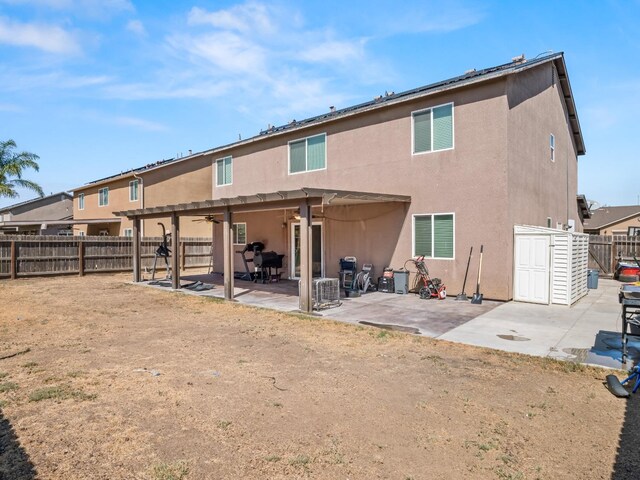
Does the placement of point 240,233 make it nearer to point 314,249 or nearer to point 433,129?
point 314,249

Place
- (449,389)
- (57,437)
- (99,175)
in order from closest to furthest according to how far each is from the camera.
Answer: (57,437) < (449,389) < (99,175)

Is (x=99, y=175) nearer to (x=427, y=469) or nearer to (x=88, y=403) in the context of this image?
(x=88, y=403)

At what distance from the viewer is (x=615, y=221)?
33.3 meters

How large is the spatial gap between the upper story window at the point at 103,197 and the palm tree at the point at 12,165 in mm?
4329

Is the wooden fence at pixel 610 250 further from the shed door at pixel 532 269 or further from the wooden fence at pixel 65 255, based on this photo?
the wooden fence at pixel 65 255

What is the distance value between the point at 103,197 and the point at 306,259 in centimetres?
2313

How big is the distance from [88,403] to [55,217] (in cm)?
3812

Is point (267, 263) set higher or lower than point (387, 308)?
higher

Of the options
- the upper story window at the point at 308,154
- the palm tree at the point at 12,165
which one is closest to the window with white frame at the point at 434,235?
the upper story window at the point at 308,154

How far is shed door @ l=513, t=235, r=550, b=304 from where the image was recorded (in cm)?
952

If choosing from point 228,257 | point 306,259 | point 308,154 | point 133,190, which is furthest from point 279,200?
point 133,190

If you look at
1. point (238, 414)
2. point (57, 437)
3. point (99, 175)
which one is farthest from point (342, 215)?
point (99, 175)

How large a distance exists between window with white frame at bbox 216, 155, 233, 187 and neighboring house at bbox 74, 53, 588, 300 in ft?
3.24

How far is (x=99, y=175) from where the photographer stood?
28.2 meters
